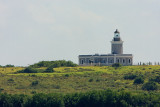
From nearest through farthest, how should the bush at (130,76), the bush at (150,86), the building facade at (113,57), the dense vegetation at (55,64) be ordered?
1. the bush at (150,86)
2. the bush at (130,76)
3. the building facade at (113,57)
4. the dense vegetation at (55,64)

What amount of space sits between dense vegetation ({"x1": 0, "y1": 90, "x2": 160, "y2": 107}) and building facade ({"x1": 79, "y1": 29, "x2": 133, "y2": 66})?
5431 centimetres

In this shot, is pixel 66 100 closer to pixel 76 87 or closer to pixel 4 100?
pixel 4 100

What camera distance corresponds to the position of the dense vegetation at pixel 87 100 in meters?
104

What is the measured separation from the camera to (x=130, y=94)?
106m

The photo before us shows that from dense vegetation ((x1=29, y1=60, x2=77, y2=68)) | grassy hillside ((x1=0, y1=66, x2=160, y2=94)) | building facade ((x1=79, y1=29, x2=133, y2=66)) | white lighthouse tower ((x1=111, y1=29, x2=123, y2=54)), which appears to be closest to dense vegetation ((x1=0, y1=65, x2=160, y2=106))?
grassy hillside ((x1=0, y1=66, x2=160, y2=94))

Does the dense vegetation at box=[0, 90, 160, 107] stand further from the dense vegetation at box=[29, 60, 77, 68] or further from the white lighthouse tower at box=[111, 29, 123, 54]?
the white lighthouse tower at box=[111, 29, 123, 54]

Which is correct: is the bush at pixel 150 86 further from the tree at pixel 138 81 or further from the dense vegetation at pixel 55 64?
the dense vegetation at pixel 55 64

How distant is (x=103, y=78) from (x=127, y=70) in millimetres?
10100

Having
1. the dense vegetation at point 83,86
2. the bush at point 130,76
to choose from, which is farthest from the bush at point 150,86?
the bush at point 130,76

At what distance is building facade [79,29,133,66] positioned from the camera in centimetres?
16288

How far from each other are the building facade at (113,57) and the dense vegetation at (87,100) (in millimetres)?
54305

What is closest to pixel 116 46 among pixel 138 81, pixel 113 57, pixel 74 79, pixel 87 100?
pixel 113 57

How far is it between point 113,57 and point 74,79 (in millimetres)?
26235

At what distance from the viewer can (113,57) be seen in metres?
163
